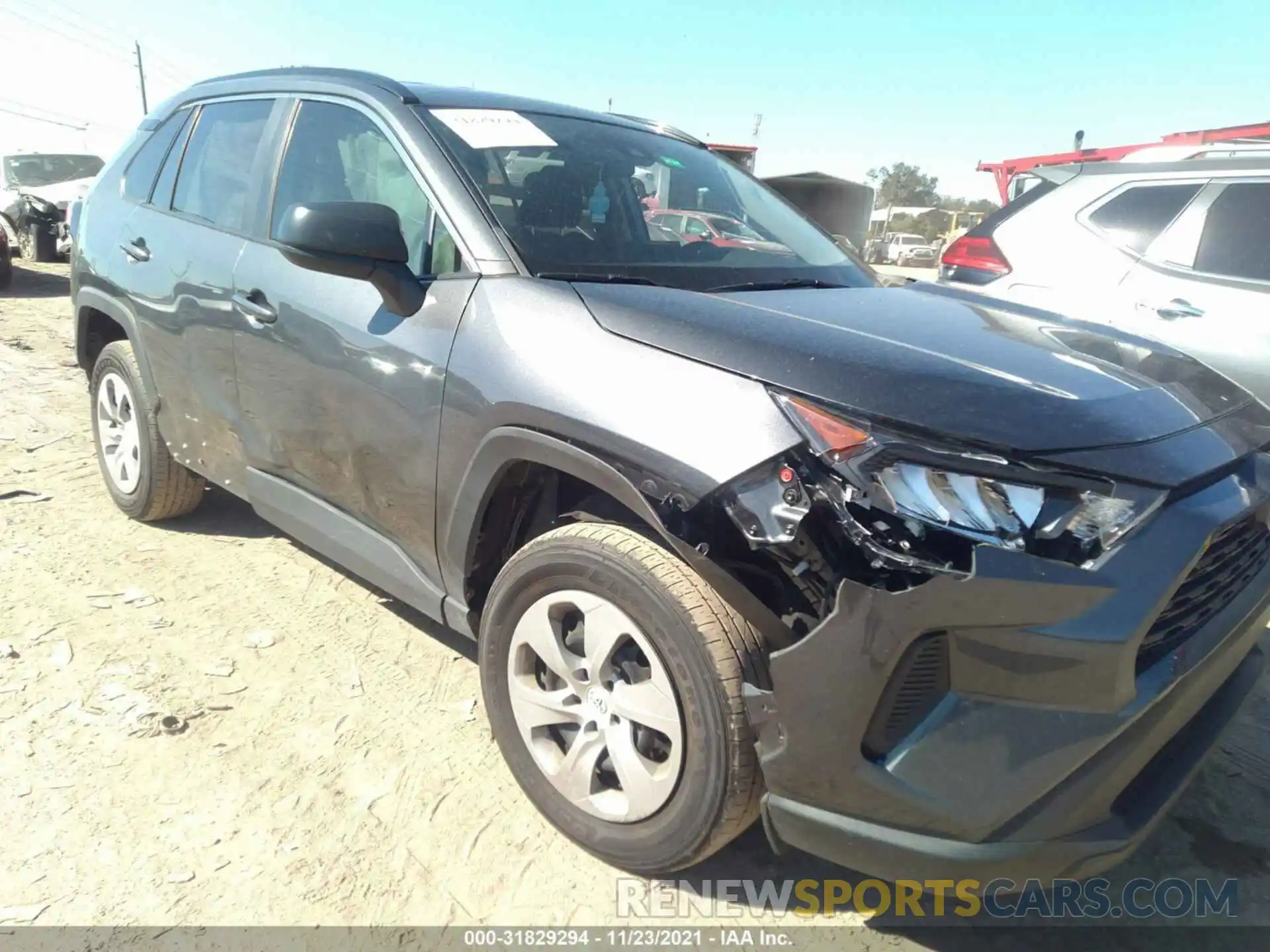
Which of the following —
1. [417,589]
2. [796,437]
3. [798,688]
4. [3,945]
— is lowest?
[3,945]

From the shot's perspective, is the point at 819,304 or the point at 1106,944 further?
the point at 819,304

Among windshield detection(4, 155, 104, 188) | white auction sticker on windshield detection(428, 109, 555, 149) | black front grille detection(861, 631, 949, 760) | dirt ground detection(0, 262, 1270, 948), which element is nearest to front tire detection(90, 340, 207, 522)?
dirt ground detection(0, 262, 1270, 948)

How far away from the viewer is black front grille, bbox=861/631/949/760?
1506 mm

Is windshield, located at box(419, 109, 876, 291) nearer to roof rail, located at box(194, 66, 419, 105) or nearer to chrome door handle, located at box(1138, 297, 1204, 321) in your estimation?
roof rail, located at box(194, 66, 419, 105)

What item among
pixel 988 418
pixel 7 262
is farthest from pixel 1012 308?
pixel 7 262

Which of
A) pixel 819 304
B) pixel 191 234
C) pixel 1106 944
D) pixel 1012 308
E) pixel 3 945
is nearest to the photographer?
pixel 3 945

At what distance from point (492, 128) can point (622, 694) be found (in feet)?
5.67

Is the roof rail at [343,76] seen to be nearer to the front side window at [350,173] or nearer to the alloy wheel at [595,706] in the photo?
the front side window at [350,173]

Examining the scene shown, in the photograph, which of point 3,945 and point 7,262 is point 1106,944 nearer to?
point 3,945

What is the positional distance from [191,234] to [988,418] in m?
→ 2.95

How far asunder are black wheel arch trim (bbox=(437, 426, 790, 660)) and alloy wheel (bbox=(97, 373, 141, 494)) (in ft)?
7.24

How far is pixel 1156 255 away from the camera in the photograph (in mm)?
4289

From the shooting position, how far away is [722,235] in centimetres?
286

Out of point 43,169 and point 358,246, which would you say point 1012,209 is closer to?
point 358,246
